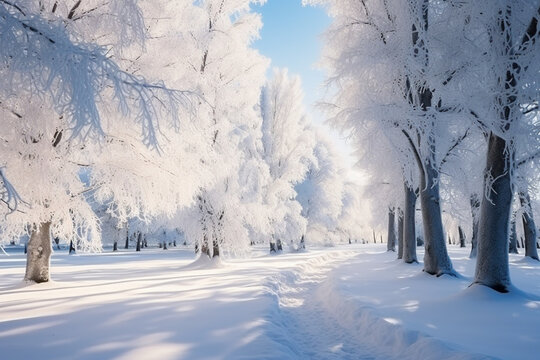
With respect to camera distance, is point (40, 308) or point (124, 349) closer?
point (124, 349)

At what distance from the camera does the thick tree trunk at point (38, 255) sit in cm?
850

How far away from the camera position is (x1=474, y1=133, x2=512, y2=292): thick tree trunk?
20.3 ft

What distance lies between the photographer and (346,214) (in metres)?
38.9

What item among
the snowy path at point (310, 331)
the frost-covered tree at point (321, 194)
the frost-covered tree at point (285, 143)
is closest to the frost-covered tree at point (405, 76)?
the snowy path at point (310, 331)

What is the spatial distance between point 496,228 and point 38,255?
10.6 metres

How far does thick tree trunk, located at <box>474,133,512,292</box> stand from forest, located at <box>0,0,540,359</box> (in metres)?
0.02

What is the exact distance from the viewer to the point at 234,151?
13.6m

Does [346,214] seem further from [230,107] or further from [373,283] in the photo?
[373,283]

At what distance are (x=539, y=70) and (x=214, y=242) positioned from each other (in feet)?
37.4

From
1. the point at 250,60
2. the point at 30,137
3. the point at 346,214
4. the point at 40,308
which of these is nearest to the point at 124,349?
the point at 40,308

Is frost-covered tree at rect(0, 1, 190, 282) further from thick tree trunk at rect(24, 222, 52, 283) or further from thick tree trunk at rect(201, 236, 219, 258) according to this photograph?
thick tree trunk at rect(201, 236, 219, 258)

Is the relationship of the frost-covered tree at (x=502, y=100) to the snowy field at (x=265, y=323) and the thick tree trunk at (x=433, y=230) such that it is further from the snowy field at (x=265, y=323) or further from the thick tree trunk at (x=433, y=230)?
the thick tree trunk at (x=433, y=230)

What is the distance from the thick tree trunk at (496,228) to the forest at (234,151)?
0.02 m

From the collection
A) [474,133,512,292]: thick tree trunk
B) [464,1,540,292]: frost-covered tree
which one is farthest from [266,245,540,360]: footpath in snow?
[464,1,540,292]: frost-covered tree
